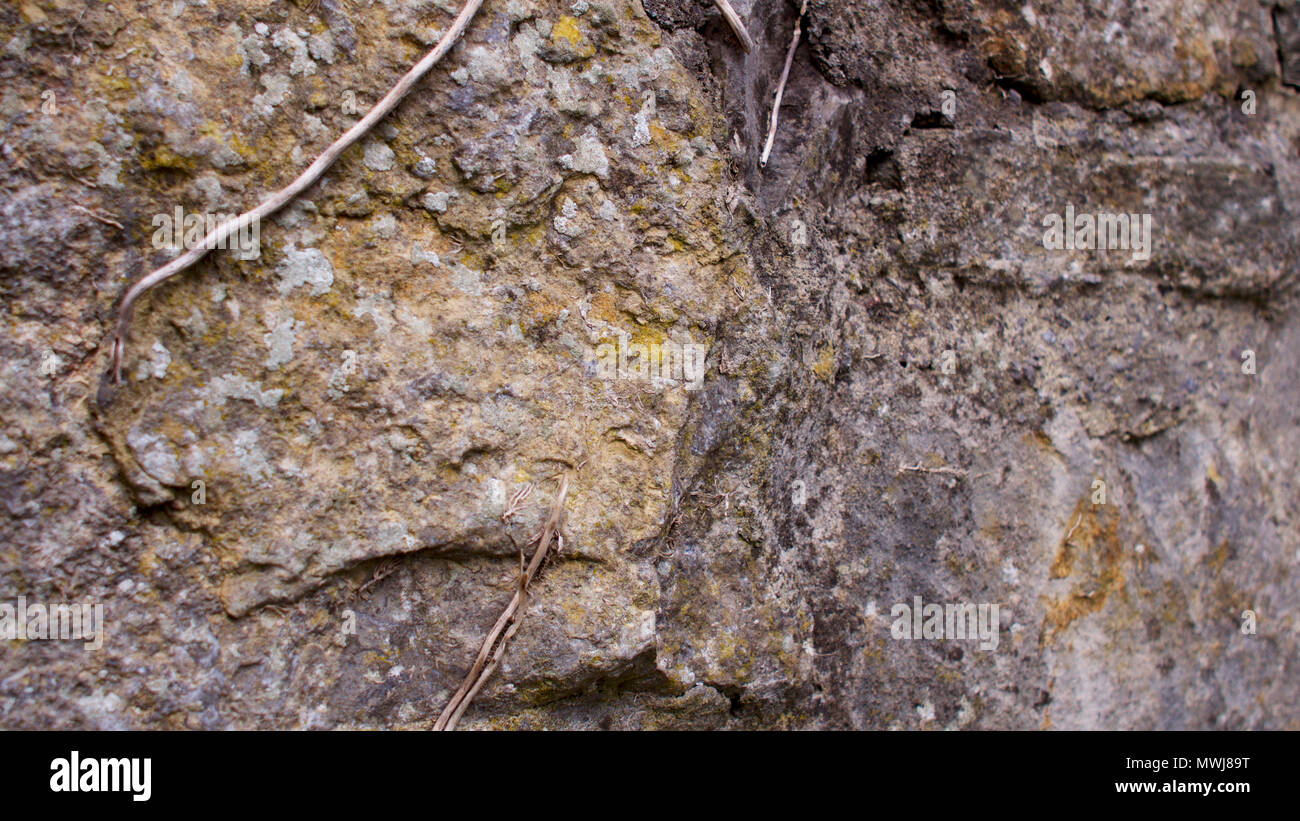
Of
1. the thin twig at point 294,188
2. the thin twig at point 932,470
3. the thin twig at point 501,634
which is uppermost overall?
the thin twig at point 294,188

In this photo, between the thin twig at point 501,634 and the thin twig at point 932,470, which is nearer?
the thin twig at point 501,634

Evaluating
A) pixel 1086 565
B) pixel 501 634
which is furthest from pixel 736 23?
pixel 1086 565

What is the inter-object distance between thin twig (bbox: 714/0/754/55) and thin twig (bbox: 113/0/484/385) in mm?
456

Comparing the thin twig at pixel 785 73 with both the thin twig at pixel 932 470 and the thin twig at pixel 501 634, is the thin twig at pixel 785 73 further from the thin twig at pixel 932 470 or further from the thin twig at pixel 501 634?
the thin twig at pixel 501 634

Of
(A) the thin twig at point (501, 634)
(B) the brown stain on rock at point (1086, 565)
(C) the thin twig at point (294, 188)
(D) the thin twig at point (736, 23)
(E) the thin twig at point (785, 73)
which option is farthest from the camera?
(B) the brown stain on rock at point (1086, 565)


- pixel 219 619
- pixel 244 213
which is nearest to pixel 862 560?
pixel 219 619

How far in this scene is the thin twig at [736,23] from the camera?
154 centimetres

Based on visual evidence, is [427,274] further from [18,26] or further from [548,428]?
[18,26]

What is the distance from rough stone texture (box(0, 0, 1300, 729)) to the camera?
1.29 meters

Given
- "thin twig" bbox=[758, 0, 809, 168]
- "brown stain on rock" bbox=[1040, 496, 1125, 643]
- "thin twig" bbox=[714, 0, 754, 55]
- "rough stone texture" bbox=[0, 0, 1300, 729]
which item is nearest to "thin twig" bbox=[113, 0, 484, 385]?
"rough stone texture" bbox=[0, 0, 1300, 729]

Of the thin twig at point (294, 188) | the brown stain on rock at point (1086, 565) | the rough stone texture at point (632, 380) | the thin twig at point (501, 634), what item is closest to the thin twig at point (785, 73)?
the rough stone texture at point (632, 380)

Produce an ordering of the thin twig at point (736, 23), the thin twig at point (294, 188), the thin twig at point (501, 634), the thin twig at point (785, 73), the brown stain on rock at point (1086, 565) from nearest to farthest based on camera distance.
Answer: the thin twig at point (294, 188)
the thin twig at point (501, 634)
the thin twig at point (736, 23)
the thin twig at point (785, 73)
the brown stain on rock at point (1086, 565)

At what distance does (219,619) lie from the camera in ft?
4.40

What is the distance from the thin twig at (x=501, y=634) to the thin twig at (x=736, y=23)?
3.00 ft
